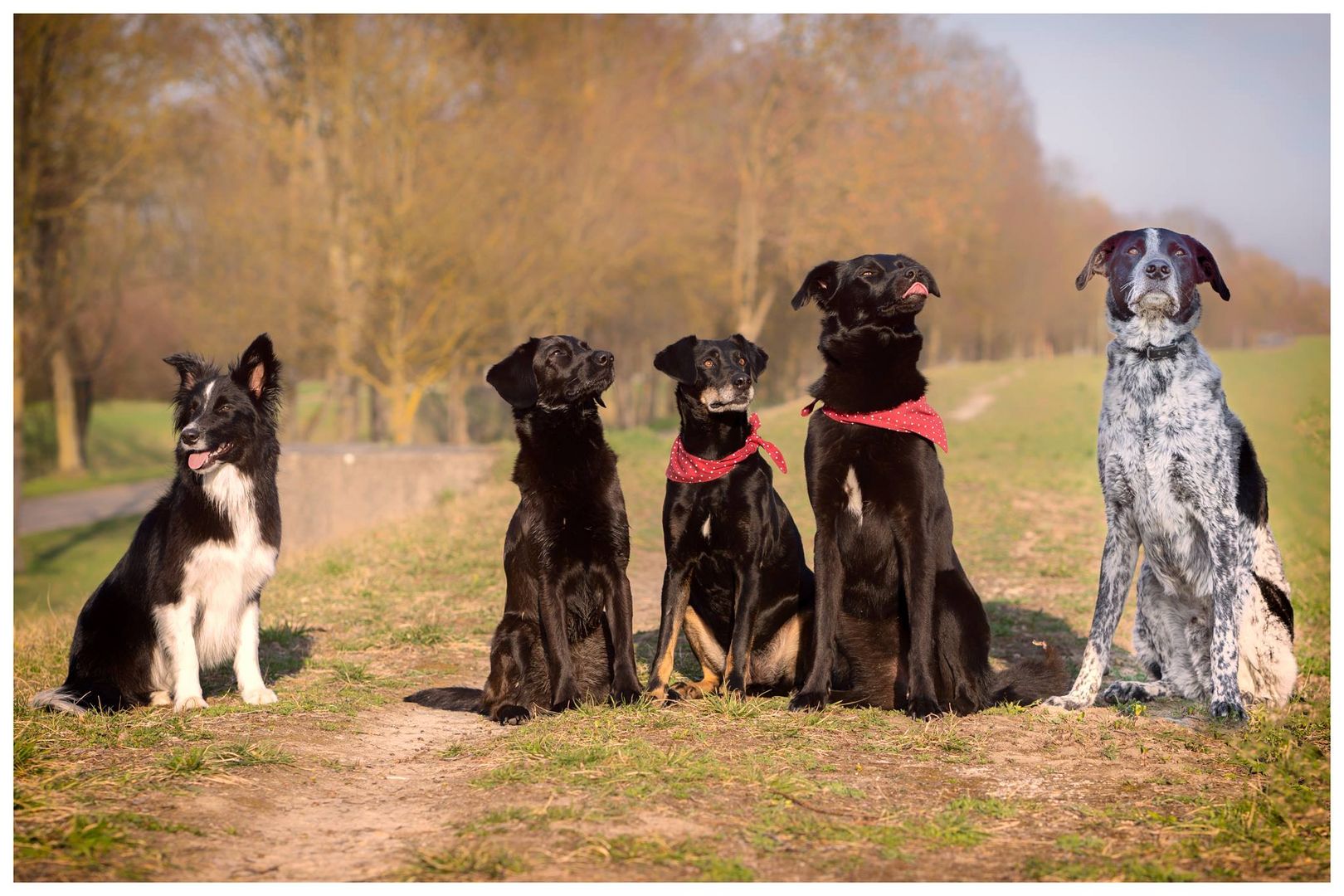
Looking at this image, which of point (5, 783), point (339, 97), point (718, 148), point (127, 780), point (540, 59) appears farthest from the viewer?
point (718, 148)

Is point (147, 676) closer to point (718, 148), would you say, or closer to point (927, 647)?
point (927, 647)

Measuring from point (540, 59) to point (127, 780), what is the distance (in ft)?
77.2

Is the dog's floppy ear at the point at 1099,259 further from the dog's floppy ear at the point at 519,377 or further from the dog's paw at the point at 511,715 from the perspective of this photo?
the dog's paw at the point at 511,715

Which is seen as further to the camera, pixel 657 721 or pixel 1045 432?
pixel 1045 432

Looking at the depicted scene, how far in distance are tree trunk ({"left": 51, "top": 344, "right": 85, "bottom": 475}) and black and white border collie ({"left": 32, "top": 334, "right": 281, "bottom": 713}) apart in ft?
90.9

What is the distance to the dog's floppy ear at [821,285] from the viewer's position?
566 cm

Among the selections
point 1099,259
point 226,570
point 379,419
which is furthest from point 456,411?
point 1099,259

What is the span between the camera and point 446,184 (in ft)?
71.3

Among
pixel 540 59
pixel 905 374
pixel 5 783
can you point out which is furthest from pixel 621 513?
pixel 540 59

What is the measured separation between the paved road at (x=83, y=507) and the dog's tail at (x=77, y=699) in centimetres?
2037

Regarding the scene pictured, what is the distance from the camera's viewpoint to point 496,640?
5.73 m

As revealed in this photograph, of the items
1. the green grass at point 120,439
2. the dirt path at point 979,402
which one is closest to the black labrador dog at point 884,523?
the dirt path at point 979,402

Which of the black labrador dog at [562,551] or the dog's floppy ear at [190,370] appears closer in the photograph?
the black labrador dog at [562,551]

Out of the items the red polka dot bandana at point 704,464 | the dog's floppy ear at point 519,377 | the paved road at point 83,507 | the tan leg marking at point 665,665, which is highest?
the dog's floppy ear at point 519,377
